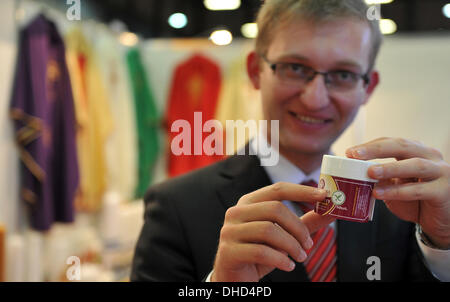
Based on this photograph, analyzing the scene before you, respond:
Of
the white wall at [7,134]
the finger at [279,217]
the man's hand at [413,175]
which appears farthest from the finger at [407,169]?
the white wall at [7,134]

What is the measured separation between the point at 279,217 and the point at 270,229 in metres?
0.02

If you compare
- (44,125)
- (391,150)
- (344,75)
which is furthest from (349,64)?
(44,125)

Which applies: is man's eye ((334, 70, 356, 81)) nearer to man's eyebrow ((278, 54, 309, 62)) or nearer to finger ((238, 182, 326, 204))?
man's eyebrow ((278, 54, 309, 62))

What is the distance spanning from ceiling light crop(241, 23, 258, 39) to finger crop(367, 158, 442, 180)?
34 centimetres

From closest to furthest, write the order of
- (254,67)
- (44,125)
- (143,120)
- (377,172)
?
(377,172)
(254,67)
(143,120)
(44,125)

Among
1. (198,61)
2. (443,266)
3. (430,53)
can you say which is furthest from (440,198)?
(198,61)

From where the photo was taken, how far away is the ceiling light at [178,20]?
0.91m

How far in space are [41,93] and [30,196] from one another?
17.9 inches

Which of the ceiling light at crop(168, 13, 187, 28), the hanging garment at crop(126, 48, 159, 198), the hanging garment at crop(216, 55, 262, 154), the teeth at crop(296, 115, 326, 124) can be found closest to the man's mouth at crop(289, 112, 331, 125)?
the teeth at crop(296, 115, 326, 124)

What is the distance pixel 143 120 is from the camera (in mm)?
1855

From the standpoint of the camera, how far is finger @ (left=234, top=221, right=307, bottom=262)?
23.5 inches

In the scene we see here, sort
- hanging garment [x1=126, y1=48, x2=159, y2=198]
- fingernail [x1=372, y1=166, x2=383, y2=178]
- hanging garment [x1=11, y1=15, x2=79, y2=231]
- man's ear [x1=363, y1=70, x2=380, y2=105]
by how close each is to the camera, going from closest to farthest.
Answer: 1. fingernail [x1=372, y1=166, x2=383, y2=178]
2. man's ear [x1=363, y1=70, x2=380, y2=105]
3. hanging garment [x1=126, y1=48, x2=159, y2=198]
4. hanging garment [x1=11, y1=15, x2=79, y2=231]

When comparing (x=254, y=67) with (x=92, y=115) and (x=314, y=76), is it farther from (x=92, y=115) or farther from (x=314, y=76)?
(x=92, y=115)

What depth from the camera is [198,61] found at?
189 centimetres
